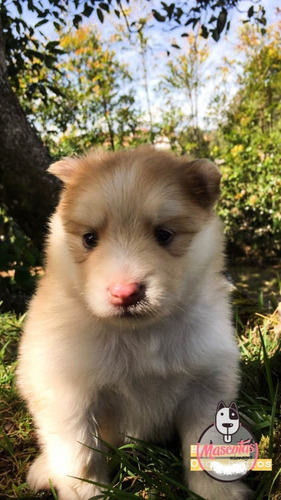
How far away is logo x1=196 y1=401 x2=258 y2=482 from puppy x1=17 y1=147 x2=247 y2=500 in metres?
0.04

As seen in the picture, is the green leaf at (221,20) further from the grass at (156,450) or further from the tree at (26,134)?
the grass at (156,450)

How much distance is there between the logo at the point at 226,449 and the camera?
5.14ft

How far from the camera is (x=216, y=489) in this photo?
1553 millimetres

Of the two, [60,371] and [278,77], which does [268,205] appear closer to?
[278,77]

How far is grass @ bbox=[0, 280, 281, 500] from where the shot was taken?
5.18ft

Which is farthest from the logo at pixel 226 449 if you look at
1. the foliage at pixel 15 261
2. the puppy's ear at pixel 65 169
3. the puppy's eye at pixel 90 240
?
the foliage at pixel 15 261

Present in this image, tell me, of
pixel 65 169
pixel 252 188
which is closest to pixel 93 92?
pixel 252 188

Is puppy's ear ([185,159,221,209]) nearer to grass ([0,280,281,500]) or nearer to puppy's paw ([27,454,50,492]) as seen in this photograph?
grass ([0,280,281,500])

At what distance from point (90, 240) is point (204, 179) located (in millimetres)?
546

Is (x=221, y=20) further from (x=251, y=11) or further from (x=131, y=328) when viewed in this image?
(x=131, y=328)

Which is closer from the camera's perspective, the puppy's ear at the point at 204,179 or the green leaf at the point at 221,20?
the puppy's ear at the point at 204,179

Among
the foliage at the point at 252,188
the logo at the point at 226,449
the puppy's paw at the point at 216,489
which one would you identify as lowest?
the foliage at the point at 252,188

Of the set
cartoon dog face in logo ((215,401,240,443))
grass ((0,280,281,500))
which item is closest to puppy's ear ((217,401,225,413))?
cartoon dog face in logo ((215,401,240,443))

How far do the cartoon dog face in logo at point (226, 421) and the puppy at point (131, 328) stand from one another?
4cm
